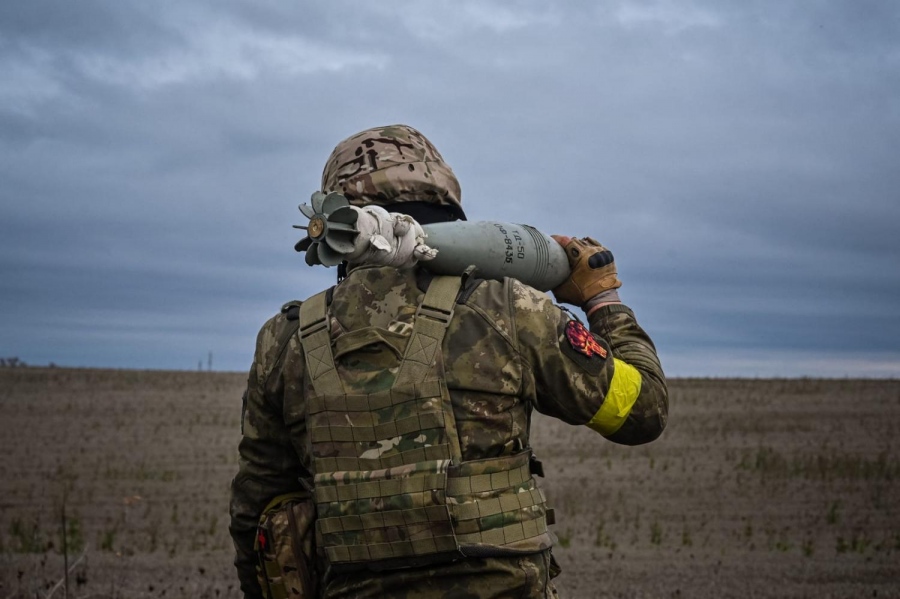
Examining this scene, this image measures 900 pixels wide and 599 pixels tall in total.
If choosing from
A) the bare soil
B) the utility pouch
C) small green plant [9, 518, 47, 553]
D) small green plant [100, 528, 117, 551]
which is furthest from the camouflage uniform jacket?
small green plant [100, 528, 117, 551]

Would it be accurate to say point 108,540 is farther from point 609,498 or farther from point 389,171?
point 389,171

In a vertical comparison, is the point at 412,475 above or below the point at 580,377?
below

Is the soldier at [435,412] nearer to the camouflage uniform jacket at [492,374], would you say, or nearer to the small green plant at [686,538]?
the camouflage uniform jacket at [492,374]

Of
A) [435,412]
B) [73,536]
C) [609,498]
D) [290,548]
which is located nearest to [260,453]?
[290,548]

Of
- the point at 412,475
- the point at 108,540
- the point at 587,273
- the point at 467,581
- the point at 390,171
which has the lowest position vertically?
the point at 108,540

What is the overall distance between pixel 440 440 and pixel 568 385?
43cm

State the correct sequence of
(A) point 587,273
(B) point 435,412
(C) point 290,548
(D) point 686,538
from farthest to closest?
(D) point 686,538 < (A) point 587,273 < (C) point 290,548 < (B) point 435,412

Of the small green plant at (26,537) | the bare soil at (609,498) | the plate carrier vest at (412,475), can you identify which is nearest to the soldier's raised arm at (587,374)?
the plate carrier vest at (412,475)

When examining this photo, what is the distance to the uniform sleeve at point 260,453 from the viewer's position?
3.19m

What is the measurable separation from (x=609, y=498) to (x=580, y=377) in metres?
11.4

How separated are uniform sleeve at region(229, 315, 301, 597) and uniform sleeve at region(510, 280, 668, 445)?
0.84 meters

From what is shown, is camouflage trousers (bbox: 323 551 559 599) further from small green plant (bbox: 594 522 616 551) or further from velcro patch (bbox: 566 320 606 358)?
small green plant (bbox: 594 522 616 551)

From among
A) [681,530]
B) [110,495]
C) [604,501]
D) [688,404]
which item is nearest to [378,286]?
[681,530]

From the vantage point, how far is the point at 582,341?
2.92 meters
